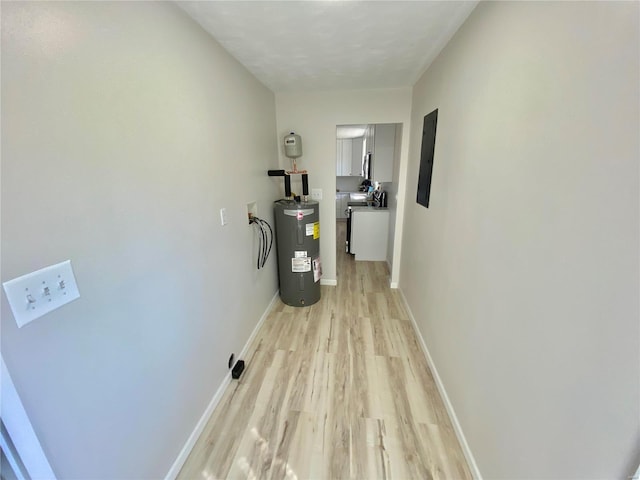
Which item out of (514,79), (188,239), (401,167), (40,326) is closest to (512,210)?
(514,79)

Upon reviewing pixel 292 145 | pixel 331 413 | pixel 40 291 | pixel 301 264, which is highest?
pixel 292 145

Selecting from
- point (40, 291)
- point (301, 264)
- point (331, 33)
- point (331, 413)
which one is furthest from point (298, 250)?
point (40, 291)

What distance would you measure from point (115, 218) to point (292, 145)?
6.60 ft

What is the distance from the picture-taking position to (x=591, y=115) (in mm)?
664

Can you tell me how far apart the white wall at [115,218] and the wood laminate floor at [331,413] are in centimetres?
27

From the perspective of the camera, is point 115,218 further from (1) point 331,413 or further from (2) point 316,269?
(2) point 316,269

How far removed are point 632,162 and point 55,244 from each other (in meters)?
1.50

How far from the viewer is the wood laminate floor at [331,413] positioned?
1.30 meters

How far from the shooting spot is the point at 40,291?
0.69 metres

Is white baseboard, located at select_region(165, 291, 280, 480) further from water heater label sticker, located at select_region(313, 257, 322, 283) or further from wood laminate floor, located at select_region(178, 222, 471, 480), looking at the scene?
water heater label sticker, located at select_region(313, 257, 322, 283)

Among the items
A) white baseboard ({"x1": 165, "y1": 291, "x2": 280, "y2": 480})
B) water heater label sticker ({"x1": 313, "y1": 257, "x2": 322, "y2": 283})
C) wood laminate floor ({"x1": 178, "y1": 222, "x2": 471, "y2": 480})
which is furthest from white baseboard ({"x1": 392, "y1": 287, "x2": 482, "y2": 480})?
white baseboard ({"x1": 165, "y1": 291, "x2": 280, "y2": 480})

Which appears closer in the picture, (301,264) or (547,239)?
(547,239)

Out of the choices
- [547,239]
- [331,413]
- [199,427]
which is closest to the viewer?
[547,239]

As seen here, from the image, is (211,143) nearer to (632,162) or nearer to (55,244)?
(55,244)
